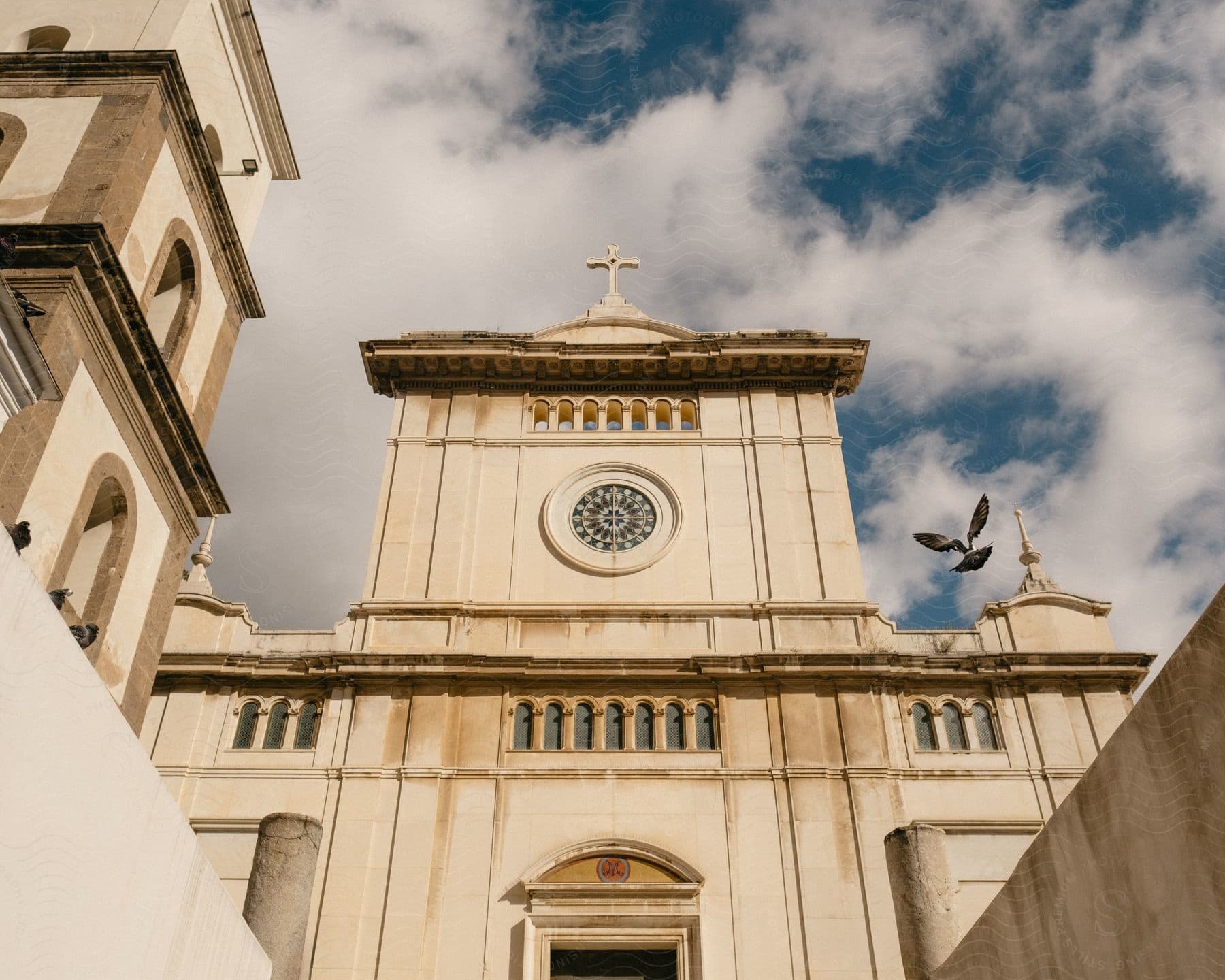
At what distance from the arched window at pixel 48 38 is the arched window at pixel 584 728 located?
592 inches

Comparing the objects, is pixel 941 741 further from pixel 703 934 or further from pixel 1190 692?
pixel 1190 692

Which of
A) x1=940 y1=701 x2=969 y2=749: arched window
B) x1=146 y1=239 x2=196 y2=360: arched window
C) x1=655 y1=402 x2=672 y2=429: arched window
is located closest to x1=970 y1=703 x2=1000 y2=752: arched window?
x1=940 y1=701 x2=969 y2=749: arched window

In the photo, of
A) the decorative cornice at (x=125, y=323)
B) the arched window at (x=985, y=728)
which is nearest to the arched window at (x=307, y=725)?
the decorative cornice at (x=125, y=323)

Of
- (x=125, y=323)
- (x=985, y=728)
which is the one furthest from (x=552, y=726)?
(x=125, y=323)

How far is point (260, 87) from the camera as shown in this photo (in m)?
21.6

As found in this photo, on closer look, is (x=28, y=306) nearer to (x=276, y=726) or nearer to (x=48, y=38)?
(x=48, y=38)

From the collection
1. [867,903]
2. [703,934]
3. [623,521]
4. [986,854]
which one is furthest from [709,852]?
[623,521]

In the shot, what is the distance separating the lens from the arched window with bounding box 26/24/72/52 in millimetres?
17766

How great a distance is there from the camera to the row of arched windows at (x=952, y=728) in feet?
67.5

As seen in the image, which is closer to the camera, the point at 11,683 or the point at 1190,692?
the point at 1190,692

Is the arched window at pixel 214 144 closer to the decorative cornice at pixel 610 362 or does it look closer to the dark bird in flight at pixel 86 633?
the decorative cornice at pixel 610 362

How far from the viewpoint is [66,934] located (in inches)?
290

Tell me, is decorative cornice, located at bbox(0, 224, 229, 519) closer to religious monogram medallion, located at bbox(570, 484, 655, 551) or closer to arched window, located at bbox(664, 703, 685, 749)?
religious monogram medallion, located at bbox(570, 484, 655, 551)

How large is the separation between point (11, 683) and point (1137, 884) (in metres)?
7.27
